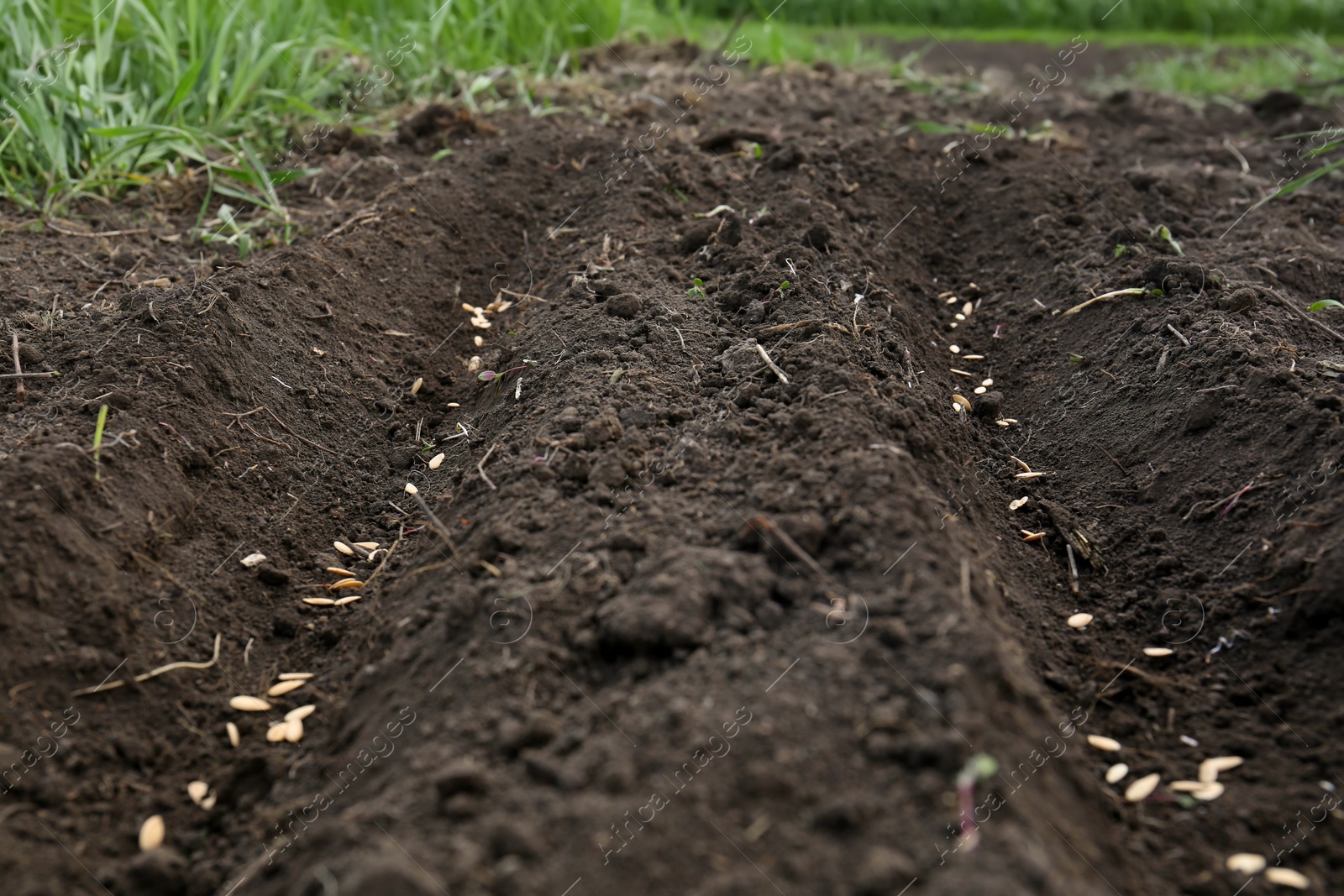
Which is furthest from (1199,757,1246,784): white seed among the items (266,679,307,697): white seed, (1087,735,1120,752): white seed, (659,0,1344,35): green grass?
(659,0,1344,35): green grass

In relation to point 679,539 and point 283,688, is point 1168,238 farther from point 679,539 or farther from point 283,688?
point 283,688

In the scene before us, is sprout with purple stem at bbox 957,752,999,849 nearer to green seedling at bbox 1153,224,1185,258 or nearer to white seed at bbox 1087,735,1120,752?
white seed at bbox 1087,735,1120,752

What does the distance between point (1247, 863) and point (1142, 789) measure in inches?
6.9

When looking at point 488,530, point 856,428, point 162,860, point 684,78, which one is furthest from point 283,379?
point 684,78

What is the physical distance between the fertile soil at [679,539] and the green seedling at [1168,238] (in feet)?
0.11

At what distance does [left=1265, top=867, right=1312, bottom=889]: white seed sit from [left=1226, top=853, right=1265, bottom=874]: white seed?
1 cm

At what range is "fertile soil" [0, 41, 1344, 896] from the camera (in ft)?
4.53

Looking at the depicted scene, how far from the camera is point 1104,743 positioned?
5.60 feet

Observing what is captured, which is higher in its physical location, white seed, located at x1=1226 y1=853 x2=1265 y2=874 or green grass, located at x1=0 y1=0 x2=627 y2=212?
green grass, located at x1=0 y1=0 x2=627 y2=212

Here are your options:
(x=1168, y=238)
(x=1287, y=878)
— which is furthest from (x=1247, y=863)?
(x=1168, y=238)

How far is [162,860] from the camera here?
4.96ft

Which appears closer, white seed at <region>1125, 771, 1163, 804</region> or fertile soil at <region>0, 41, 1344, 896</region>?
fertile soil at <region>0, 41, 1344, 896</region>

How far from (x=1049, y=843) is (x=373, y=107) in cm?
376

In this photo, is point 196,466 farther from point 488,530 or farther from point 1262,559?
point 1262,559
